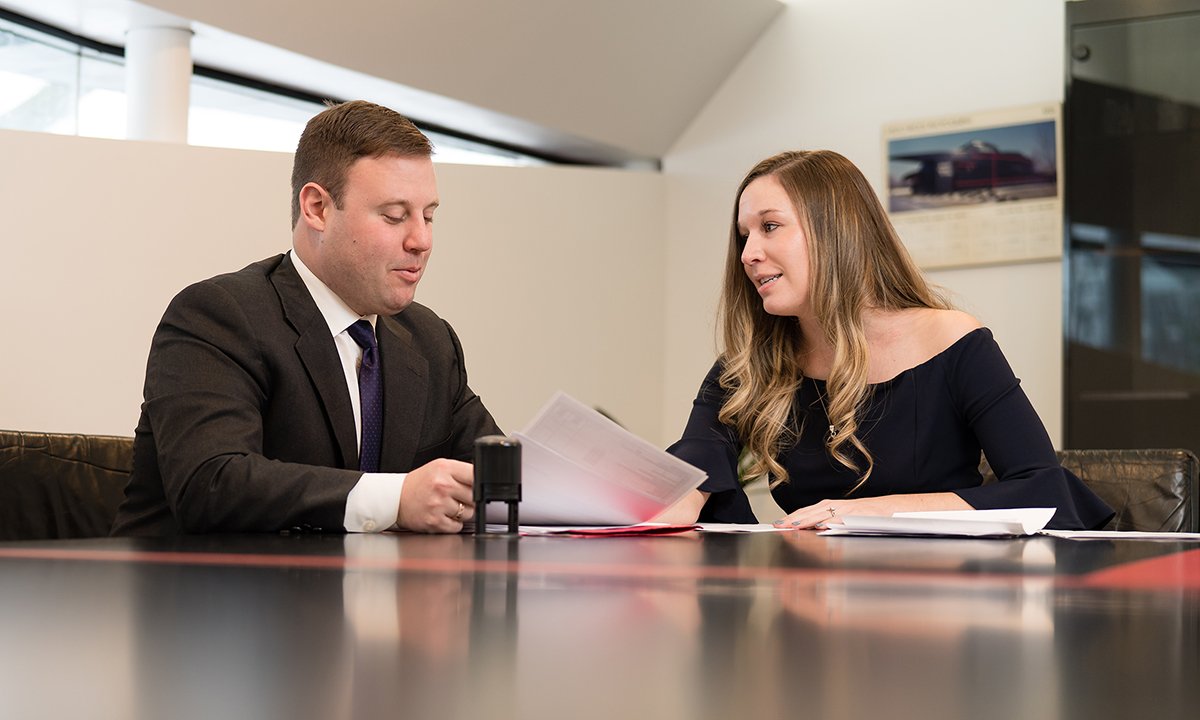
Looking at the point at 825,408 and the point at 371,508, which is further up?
the point at 825,408

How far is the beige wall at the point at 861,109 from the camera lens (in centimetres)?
414

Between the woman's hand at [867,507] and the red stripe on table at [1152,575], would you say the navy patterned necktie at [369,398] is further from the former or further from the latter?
the red stripe on table at [1152,575]

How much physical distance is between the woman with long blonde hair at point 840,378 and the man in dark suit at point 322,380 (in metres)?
0.50

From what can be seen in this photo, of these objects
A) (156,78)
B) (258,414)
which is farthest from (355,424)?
(156,78)

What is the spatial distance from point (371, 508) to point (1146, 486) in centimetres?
152

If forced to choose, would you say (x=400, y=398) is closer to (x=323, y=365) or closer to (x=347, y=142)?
(x=323, y=365)

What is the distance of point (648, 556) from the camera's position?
110cm

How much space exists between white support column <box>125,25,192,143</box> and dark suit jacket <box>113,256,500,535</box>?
1.56 meters

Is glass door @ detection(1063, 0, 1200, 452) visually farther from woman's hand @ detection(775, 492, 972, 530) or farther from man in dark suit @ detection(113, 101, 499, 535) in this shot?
man in dark suit @ detection(113, 101, 499, 535)

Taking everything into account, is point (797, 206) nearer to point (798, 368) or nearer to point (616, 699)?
point (798, 368)

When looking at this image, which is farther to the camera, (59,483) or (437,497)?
(59,483)

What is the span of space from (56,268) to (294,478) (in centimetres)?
180

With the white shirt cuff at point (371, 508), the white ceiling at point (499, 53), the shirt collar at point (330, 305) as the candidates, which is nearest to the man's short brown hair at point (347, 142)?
the shirt collar at point (330, 305)

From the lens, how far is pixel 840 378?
2.25m
